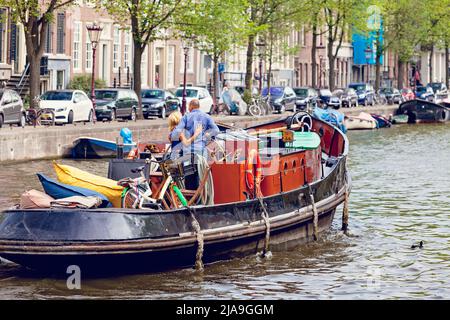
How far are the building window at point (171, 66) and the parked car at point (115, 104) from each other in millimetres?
22509

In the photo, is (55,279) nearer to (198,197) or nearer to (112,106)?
(198,197)

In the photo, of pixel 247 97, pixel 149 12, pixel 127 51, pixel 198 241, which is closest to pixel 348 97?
pixel 127 51

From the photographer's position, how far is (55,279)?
57.3 feet

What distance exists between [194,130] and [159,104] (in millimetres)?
36709

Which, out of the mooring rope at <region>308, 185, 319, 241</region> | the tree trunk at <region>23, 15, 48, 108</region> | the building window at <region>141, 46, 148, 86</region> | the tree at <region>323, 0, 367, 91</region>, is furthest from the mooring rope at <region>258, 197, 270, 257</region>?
the tree at <region>323, 0, 367, 91</region>

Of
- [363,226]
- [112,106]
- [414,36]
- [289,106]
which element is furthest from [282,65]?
[363,226]

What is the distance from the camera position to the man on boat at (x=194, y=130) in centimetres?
1917

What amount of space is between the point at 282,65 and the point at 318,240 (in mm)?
75924

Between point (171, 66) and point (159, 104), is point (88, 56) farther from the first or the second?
point (171, 66)

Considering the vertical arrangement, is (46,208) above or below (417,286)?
above

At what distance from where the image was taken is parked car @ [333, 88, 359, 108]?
77.4 metres

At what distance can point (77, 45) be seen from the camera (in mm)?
64562

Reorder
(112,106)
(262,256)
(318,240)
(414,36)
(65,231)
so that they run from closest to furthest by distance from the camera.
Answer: (65,231), (262,256), (318,240), (112,106), (414,36)

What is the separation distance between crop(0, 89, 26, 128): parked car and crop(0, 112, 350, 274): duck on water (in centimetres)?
1967
